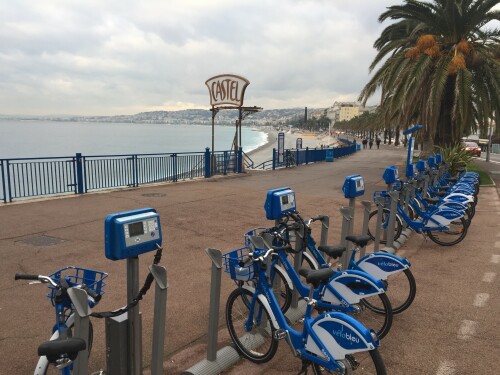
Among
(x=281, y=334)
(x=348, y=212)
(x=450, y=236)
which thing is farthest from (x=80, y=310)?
(x=450, y=236)

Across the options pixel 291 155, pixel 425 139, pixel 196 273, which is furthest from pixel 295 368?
pixel 291 155

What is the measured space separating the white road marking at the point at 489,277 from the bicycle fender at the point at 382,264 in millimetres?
2048

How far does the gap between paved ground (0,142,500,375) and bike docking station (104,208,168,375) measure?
2.67 ft

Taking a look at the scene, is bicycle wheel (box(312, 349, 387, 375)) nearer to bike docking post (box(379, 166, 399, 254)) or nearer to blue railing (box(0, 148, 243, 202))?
bike docking post (box(379, 166, 399, 254))

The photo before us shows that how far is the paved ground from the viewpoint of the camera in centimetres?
346

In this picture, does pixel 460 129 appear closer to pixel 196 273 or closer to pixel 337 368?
pixel 196 273

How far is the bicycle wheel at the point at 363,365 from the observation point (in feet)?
8.46

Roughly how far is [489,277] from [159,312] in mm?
4720

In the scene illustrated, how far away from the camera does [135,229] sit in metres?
2.39

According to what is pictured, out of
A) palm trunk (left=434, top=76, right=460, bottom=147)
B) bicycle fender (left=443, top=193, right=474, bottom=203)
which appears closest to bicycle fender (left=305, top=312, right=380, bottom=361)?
bicycle fender (left=443, top=193, right=474, bottom=203)

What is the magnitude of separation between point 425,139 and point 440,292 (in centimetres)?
1364

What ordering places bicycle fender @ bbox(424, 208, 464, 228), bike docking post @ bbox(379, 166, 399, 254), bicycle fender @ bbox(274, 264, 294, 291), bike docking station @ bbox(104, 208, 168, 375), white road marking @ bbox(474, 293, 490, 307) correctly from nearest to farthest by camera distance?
1. bike docking station @ bbox(104, 208, 168, 375)
2. bicycle fender @ bbox(274, 264, 294, 291)
3. white road marking @ bbox(474, 293, 490, 307)
4. bike docking post @ bbox(379, 166, 399, 254)
5. bicycle fender @ bbox(424, 208, 464, 228)

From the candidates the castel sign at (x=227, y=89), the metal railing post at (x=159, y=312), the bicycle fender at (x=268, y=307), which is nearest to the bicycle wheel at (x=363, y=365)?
the bicycle fender at (x=268, y=307)

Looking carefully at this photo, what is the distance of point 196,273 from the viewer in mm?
5398
